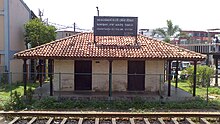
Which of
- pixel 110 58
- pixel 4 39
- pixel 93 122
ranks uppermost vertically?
pixel 4 39

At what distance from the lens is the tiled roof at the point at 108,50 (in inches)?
640

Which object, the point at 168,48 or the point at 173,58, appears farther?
the point at 168,48

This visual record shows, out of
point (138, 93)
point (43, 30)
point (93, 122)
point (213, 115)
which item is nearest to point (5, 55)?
point (43, 30)

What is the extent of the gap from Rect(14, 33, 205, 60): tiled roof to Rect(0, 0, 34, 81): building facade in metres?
6.01

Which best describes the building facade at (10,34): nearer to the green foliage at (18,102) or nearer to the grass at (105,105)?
the green foliage at (18,102)

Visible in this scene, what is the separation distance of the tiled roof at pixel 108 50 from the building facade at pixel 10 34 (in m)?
6.01

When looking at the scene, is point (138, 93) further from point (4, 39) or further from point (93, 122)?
point (4, 39)

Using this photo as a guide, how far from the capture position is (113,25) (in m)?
18.0

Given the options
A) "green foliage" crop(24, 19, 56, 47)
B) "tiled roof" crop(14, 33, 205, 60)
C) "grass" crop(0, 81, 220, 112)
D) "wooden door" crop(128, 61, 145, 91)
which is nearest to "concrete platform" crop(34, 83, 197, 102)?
"grass" crop(0, 81, 220, 112)

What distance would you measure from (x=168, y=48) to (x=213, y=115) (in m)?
7.50

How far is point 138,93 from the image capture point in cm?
1739

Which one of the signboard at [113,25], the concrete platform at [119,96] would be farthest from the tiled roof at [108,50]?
the concrete platform at [119,96]

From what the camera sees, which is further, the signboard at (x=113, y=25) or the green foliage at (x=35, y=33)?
the green foliage at (x=35, y=33)

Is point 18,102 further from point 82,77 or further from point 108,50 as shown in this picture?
point 108,50
